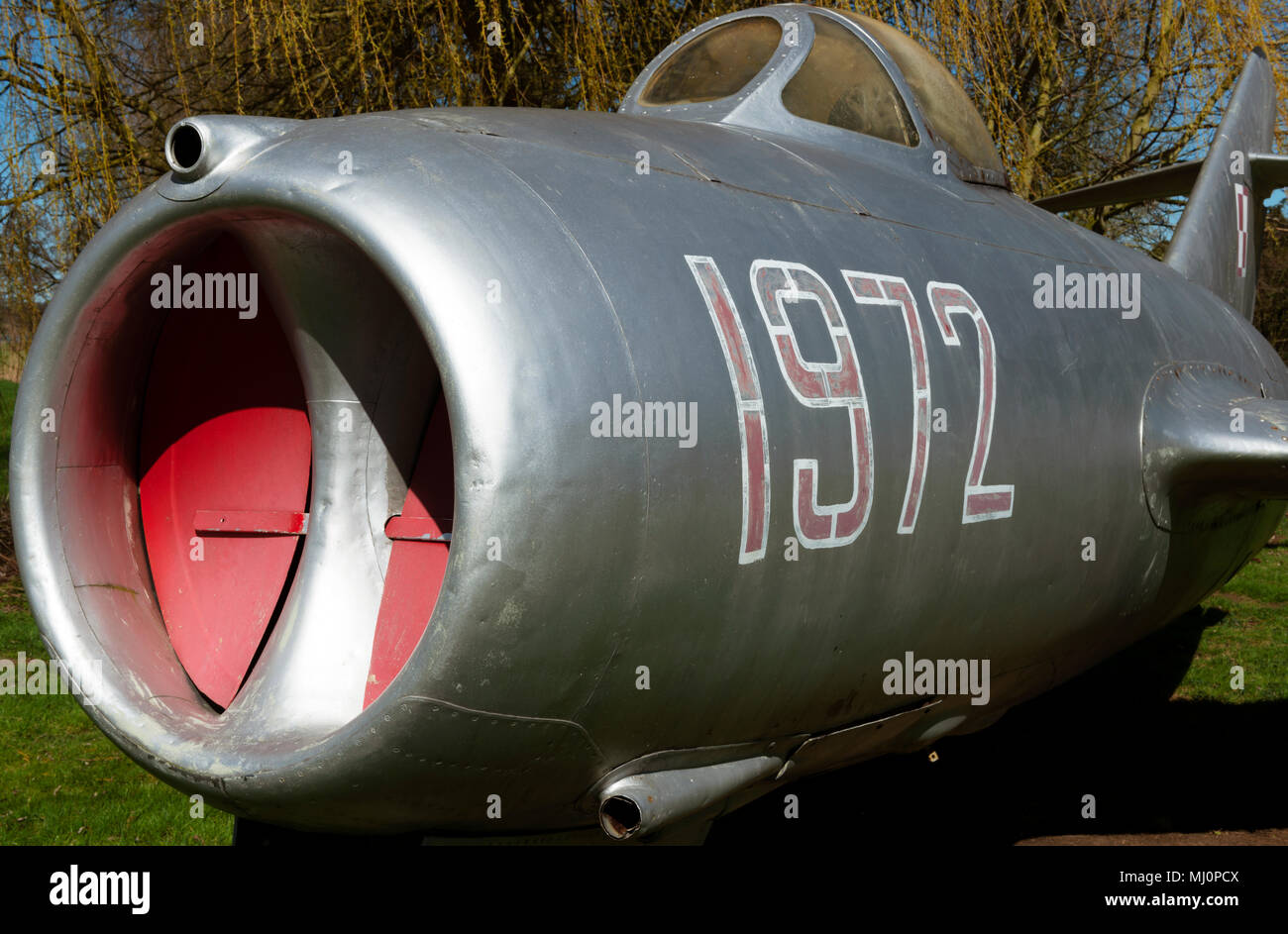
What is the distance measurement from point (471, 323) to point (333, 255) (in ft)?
2.22

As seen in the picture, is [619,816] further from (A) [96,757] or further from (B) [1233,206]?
(B) [1233,206]

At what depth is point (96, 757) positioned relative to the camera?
571 centimetres

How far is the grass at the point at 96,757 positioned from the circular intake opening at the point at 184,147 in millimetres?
3097

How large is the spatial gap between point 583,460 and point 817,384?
559 millimetres

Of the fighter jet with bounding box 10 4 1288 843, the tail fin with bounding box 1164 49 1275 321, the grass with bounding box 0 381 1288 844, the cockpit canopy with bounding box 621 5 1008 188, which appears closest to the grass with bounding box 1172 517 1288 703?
the grass with bounding box 0 381 1288 844

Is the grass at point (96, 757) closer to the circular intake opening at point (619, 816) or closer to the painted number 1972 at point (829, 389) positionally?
the circular intake opening at point (619, 816)

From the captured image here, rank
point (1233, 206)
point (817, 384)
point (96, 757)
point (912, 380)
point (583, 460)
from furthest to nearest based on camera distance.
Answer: point (96, 757), point (1233, 206), point (912, 380), point (817, 384), point (583, 460)

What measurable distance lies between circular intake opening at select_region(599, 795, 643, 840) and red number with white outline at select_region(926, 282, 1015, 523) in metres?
→ 0.95

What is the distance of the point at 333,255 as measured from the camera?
2.44m

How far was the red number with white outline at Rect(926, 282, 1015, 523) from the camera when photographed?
2613 millimetres

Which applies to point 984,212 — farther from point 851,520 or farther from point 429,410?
point 429,410

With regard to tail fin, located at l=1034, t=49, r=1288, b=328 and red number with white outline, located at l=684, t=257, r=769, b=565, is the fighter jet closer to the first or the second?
red number with white outline, located at l=684, t=257, r=769, b=565

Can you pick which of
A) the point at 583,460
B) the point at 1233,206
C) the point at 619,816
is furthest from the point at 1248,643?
the point at 583,460
